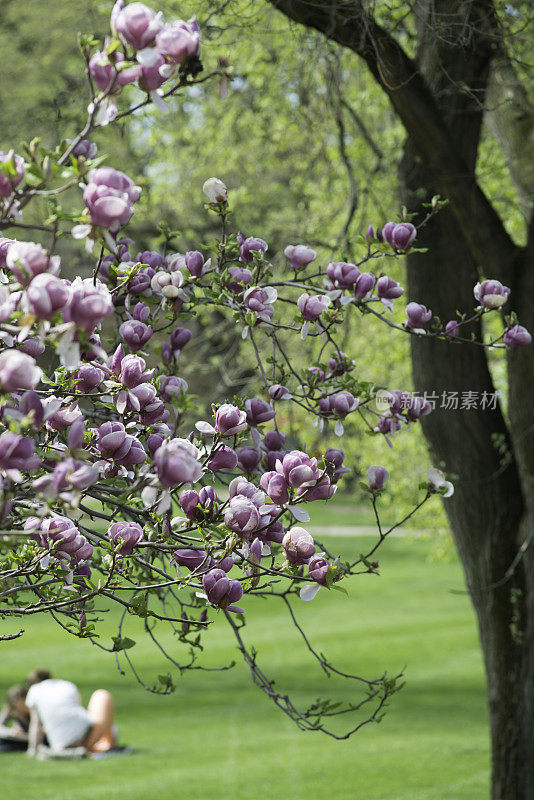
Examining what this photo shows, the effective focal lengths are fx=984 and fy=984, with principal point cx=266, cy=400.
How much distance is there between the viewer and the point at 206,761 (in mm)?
11320

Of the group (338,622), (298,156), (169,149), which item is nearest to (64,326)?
(298,156)

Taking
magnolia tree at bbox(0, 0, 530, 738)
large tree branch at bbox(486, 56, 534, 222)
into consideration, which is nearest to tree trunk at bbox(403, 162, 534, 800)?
large tree branch at bbox(486, 56, 534, 222)

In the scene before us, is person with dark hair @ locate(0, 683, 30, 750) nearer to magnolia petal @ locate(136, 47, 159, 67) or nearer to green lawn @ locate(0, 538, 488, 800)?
green lawn @ locate(0, 538, 488, 800)

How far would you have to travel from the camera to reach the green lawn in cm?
1016

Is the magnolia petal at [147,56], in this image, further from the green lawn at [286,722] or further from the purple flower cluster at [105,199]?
the green lawn at [286,722]

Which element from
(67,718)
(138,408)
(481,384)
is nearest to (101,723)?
(67,718)

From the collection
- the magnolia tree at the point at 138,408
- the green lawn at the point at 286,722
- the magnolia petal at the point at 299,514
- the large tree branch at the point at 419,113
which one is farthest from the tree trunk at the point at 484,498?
the green lawn at the point at 286,722

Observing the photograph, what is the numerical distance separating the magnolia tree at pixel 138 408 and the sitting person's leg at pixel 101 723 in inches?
339

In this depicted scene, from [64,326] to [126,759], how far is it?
10.7 meters

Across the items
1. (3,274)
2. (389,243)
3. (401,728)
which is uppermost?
(389,243)

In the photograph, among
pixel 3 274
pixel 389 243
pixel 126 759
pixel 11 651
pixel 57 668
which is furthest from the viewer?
pixel 11 651

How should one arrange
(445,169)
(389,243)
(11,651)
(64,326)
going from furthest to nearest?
1. (11,651)
2. (445,169)
3. (389,243)
4. (64,326)

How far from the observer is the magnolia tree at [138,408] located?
1.49 m

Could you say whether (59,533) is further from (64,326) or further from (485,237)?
(485,237)
